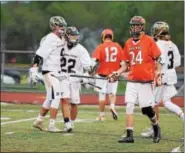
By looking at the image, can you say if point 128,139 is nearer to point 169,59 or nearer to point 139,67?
point 139,67

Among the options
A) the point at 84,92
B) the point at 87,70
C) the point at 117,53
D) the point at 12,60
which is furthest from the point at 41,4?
the point at 87,70

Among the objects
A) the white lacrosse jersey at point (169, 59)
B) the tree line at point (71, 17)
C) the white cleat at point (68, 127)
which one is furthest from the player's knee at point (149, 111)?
the tree line at point (71, 17)

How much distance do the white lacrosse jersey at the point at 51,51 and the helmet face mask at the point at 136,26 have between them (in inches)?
64.7

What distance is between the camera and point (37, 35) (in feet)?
109

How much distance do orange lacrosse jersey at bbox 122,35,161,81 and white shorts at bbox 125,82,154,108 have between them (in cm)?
11

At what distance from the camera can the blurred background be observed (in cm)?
2106

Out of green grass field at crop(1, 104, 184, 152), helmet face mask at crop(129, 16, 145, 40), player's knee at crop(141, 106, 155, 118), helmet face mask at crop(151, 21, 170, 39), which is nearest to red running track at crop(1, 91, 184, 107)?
green grass field at crop(1, 104, 184, 152)

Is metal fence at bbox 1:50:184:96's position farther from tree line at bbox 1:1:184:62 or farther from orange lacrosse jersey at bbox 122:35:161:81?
orange lacrosse jersey at bbox 122:35:161:81

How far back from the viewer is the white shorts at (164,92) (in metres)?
9.43

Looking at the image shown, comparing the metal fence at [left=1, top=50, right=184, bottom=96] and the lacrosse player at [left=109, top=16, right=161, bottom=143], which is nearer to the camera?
the lacrosse player at [left=109, top=16, right=161, bottom=143]

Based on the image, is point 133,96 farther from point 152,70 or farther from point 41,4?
point 41,4

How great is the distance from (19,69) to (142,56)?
49.8ft

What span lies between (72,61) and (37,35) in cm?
2336

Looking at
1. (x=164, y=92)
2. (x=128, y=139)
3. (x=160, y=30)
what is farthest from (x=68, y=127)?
(x=160, y=30)
